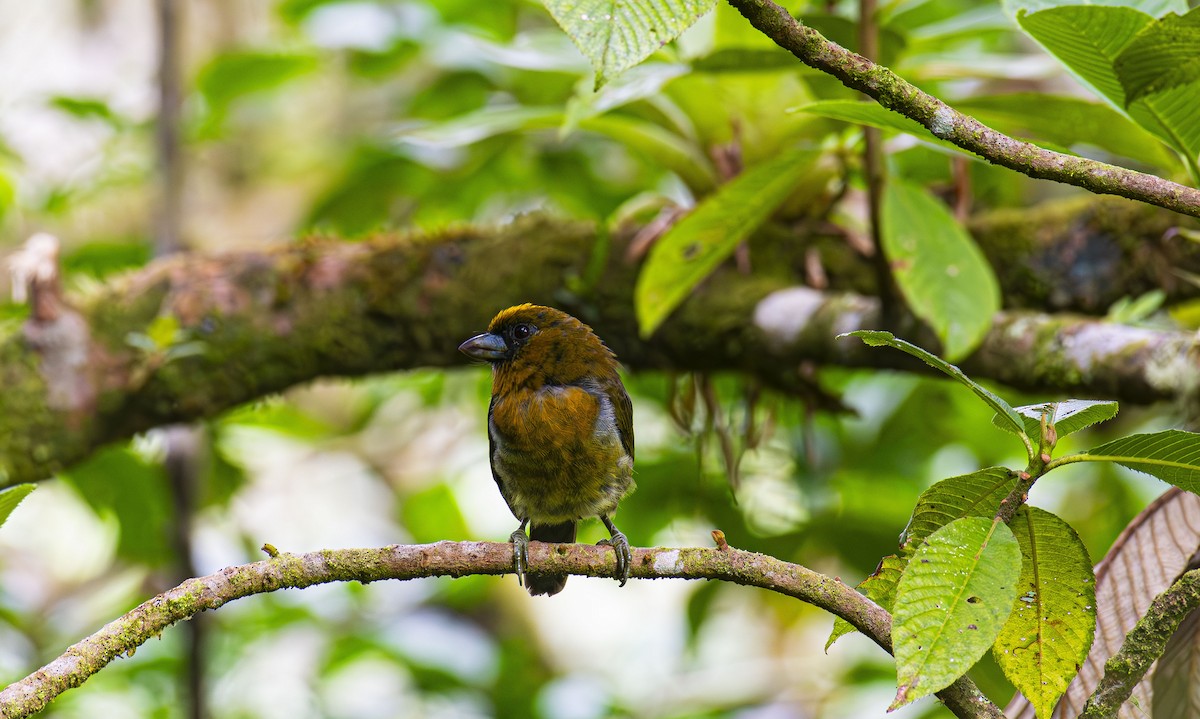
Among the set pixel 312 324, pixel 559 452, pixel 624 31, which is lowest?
pixel 312 324

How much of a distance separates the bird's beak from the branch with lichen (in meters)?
0.96

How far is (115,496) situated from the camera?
10.5 feet

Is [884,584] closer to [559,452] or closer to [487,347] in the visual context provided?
[559,452]

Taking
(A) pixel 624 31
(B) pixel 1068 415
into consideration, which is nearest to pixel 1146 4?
(B) pixel 1068 415

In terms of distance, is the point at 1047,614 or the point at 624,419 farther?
the point at 624,419

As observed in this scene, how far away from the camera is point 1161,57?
4.43ft

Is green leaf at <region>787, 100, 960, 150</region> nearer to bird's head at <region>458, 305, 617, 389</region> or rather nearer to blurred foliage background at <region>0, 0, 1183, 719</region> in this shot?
blurred foliage background at <region>0, 0, 1183, 719</region>

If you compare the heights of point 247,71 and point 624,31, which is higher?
point 624,31

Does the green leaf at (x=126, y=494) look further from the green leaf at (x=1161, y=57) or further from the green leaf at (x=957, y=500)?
the green leaf at (x=1161, y=57)

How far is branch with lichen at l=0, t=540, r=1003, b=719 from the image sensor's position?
3.77ft

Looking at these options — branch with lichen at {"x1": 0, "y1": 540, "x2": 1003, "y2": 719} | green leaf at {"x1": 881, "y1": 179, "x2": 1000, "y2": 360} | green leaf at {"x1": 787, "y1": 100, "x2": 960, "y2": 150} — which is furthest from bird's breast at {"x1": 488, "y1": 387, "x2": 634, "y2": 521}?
green leaf at {"x1": 787, "y1": 100, "x2": 960, "y2": 150}

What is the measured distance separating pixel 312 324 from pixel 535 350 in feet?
2.64

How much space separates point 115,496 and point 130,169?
1.63 m

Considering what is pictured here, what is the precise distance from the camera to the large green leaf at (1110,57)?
1.43 metres
